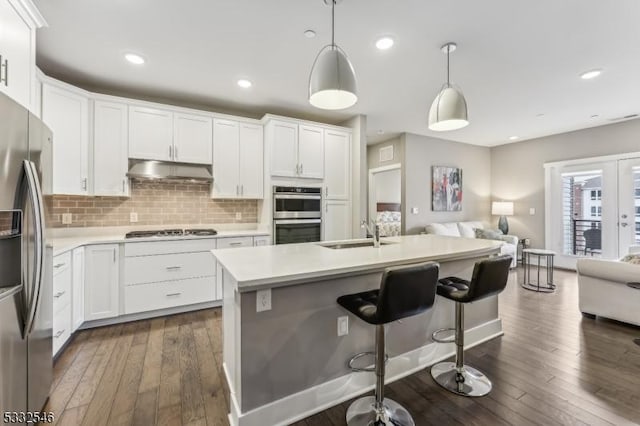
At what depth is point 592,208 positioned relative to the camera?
523 cm

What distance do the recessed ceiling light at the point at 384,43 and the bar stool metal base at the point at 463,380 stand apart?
8.90ft

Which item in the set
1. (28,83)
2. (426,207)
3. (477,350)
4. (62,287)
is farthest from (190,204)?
(426,207)

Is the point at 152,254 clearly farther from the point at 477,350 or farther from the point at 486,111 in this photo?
the point at 486,111

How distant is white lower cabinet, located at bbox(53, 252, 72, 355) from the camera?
231cm

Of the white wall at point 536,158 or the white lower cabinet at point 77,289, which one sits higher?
the white wall at point 536,158

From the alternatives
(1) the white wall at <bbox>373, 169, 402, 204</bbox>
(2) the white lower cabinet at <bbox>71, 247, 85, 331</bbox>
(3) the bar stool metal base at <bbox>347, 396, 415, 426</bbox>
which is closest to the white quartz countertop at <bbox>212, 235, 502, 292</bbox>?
(3) the bar stool metal base at <bbox>347, 396, 415, 426</bbox>

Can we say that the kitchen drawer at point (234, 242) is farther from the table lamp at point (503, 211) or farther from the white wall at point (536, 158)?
the white wall at point (536, 158)

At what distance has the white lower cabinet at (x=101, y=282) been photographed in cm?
A: 287

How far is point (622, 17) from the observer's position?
216 cm

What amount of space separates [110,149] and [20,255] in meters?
2.25

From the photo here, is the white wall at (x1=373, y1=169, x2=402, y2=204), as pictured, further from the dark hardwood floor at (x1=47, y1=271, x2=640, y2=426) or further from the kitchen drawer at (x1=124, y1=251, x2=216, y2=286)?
the kitchen drawer at (x1=124, y1=251, x2=216, y2=286)

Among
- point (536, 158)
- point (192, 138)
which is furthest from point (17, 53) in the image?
point (536, 158)

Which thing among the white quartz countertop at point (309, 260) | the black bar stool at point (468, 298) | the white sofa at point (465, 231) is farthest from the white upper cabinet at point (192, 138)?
the white sofa at point (465, 231)

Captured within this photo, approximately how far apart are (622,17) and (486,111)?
2.16 metres
